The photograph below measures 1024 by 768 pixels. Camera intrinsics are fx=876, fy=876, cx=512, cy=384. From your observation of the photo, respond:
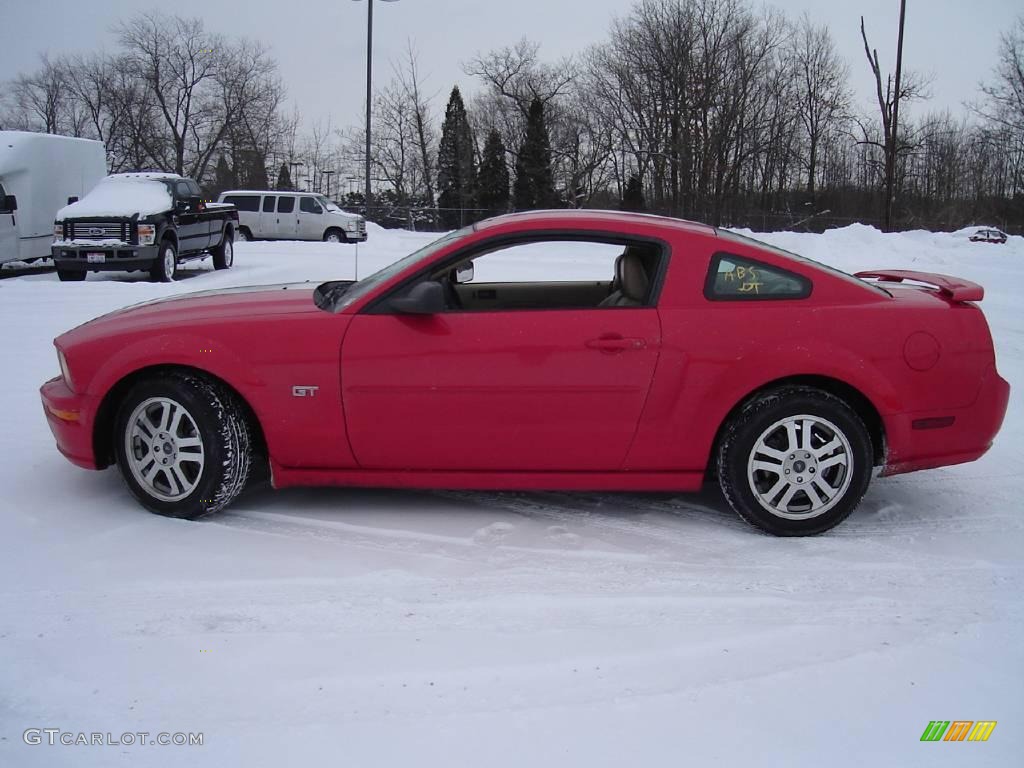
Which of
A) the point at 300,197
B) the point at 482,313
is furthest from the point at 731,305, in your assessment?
the point at 300,197

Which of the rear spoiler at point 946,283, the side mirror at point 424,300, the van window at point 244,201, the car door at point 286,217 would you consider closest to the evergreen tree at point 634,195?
the car door at point 286,217

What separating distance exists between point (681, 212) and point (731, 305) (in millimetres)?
37462

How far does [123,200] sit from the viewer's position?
13.6 metres

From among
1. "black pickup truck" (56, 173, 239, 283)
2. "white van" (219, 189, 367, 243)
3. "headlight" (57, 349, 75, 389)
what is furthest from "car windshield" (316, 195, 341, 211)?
"headlight" (57, 349, 75, 389)

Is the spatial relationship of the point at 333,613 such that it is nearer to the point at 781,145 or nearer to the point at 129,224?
the point at 129,224

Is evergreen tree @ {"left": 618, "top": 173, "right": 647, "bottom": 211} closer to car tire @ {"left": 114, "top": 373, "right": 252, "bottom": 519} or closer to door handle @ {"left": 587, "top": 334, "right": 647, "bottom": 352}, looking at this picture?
door handle @ {"left": 587, "top": 334, "right": 647, "bottom": 352}

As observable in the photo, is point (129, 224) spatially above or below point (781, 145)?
below

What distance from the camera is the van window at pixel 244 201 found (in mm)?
26016

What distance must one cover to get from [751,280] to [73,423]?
311 cm

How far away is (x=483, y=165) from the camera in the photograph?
4822cm

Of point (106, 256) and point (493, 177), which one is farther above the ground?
point (493, 177)

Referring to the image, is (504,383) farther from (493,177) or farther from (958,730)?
(493,177)

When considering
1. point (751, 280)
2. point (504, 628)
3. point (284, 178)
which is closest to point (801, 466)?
point (751, 280)

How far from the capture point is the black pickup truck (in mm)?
12992
